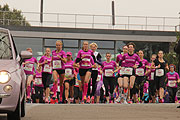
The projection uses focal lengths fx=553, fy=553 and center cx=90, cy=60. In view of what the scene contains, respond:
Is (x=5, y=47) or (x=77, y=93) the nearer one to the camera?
(x=5, y=47)

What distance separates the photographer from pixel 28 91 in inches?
721

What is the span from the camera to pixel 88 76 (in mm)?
16203

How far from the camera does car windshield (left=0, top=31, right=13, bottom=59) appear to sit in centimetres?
803

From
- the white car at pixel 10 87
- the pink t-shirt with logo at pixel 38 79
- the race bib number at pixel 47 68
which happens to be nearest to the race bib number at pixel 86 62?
the race bib number at pixel 47 68

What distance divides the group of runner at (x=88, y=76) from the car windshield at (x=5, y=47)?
7643 millimetres

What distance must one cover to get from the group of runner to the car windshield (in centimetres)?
764

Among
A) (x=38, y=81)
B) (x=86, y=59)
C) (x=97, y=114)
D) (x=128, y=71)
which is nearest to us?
(x=97, y=114)

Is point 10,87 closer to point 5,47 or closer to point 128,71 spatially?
point 5,47

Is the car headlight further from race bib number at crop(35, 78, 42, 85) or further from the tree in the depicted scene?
the tree

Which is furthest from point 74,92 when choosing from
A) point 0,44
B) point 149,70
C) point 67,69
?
point 0,44

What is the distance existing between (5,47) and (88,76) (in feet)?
26.4

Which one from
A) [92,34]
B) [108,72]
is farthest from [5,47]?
[92,34]

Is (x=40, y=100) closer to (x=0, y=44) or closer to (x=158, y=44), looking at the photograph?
(x=0, y=44)

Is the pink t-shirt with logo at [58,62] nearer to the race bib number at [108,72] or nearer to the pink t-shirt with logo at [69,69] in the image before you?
the pink t-shirt with logo at [69,69]
